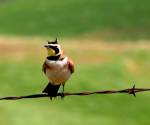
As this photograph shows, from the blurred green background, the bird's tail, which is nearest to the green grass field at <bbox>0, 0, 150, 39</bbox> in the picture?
the blurred green background

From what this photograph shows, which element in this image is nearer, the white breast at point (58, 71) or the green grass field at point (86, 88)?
the white breast at point (58, 71)

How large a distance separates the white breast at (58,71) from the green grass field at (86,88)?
13.0m

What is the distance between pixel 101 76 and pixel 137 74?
1808mm

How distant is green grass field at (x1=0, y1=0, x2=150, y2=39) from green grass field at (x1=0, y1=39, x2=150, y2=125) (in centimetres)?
3366

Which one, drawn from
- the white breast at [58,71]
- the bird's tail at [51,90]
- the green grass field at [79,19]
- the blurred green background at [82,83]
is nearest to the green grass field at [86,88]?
the blurred green background at [82,83]

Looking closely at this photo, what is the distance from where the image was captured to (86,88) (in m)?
27.0

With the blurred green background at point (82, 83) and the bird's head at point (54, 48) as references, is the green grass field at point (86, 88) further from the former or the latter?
the bird's head at point (54, 48)

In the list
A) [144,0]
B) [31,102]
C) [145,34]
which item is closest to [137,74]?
[31,102]

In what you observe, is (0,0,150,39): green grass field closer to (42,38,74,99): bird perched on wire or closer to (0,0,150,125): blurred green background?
(0,0,150,125): blurred green background

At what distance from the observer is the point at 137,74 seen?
98.5 feet

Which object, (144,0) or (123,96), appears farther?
(144,0)

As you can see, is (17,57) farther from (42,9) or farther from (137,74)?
(42,9)

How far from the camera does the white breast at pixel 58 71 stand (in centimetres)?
840

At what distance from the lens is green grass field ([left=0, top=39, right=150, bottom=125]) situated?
22.6 metres
